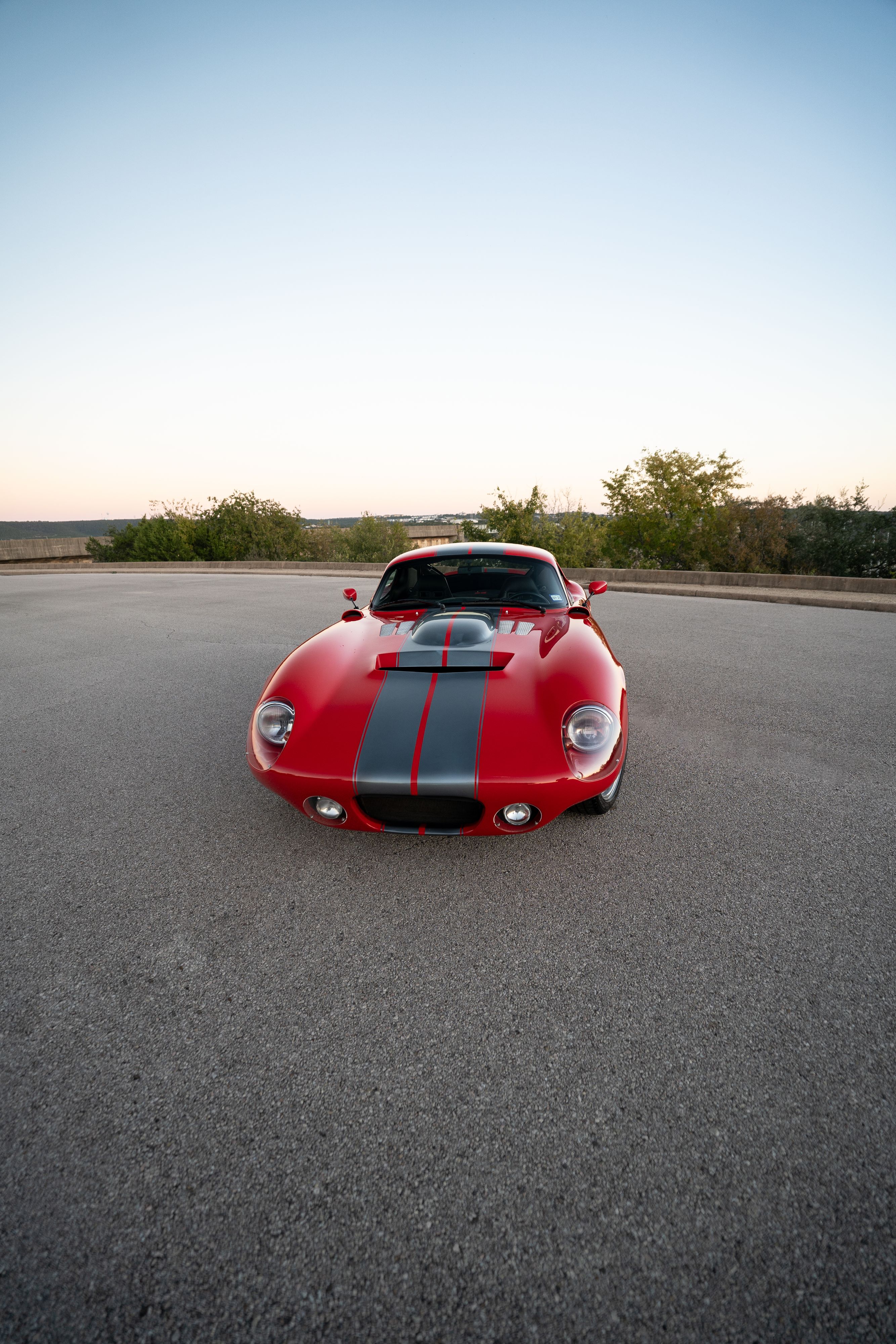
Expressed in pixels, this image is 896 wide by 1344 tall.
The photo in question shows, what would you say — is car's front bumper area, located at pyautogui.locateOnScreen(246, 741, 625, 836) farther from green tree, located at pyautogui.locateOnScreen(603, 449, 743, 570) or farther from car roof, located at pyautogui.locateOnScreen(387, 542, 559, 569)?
green tree, located at pyautogui.locateOnScreen(603, 449, 743, 570)

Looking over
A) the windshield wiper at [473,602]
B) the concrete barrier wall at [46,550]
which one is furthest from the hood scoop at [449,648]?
the concrete barrier wall at [46,550]

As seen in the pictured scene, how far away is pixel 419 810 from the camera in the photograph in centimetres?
225

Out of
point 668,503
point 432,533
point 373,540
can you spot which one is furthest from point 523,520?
point 432,533

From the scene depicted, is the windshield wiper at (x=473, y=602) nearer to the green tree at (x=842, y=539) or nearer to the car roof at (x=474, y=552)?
the car roof at (x=474, y=552)

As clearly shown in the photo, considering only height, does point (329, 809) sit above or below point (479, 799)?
below

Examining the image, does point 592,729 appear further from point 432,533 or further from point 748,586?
point 432,533

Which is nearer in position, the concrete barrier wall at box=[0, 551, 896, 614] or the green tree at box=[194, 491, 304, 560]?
the concrete barrier wall at box=[0, 551, 896, 614]

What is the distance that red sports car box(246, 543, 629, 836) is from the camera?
223 cm

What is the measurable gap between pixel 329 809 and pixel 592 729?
1.14m

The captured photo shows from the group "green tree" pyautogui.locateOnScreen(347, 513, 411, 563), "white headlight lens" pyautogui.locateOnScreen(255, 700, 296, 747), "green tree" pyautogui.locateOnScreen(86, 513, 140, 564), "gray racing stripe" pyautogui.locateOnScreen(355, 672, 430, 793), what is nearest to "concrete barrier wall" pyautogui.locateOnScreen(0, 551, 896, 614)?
"gray racing stripe" pyautogui.locateOnScreen(355, 672, 430, 793)

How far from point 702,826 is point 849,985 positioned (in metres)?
0.96

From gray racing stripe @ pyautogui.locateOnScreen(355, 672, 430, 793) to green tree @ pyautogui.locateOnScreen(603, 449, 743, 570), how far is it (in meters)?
35.8

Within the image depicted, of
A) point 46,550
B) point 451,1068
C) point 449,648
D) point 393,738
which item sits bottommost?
point 451,1068

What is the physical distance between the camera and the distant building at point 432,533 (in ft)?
327
